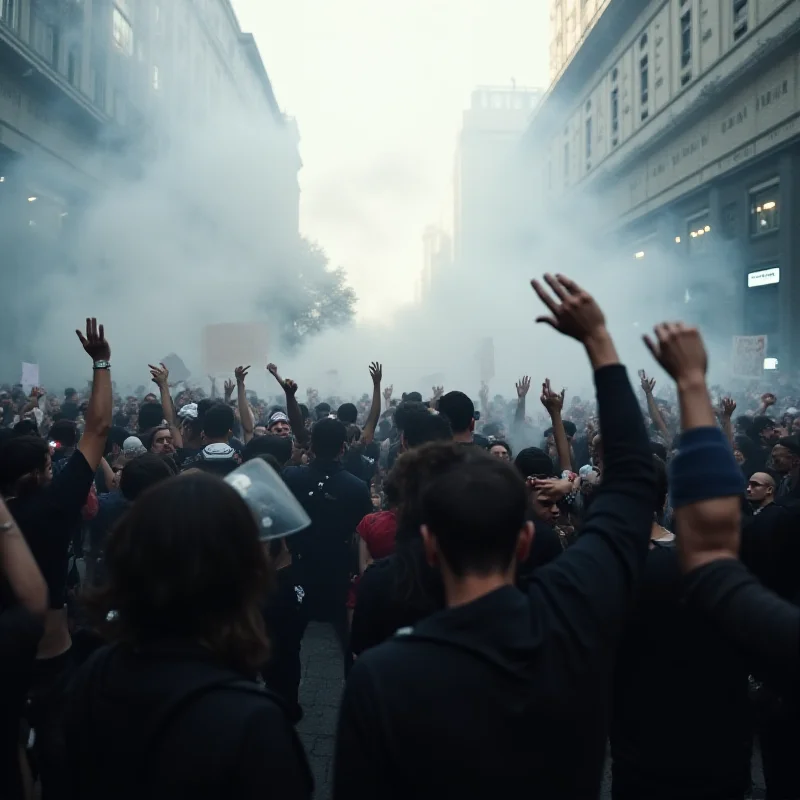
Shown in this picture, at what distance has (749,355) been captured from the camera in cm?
1078

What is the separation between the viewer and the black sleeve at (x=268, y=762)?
1.11 metres

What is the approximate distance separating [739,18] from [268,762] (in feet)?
77.7

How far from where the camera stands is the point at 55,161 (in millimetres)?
20641

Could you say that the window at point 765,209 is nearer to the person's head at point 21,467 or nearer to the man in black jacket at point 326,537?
the man in black jacket at point 326,537

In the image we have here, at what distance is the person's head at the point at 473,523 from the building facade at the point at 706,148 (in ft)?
63.3

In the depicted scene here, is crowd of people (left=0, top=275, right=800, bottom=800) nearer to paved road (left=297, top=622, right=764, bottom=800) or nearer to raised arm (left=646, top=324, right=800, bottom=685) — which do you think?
raised arm (left=646, top=324, right=800, bottom=685)

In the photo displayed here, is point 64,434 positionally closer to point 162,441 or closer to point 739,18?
point 162,441

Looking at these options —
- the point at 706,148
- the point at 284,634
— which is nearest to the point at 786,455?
the point at 284,634

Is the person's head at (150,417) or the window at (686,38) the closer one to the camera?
the person's head at (150,417)

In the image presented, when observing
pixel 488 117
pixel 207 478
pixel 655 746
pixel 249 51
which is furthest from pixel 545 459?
pixel 488 117

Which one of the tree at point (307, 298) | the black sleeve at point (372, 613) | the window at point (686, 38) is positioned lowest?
the black sleeve at point (372, 613)

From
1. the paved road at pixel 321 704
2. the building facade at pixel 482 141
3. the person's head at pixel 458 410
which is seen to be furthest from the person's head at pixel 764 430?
the building facade at pixel 482 141

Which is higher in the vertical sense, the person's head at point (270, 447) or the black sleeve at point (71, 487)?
the black sleeve at point (71, 487)

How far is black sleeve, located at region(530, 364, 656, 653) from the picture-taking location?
50.8 inches
